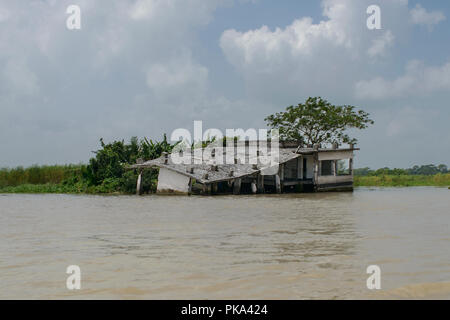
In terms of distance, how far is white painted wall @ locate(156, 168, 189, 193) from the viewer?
26125 mm

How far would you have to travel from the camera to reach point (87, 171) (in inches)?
1280

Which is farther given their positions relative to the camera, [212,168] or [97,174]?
[97,174]

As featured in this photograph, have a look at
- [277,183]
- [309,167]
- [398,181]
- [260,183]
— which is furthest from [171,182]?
[398,181]

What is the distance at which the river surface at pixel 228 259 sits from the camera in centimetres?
486

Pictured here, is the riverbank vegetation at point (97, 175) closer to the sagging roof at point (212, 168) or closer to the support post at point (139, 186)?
the support post at point (139, 186)

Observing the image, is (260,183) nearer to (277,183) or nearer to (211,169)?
(277,183)

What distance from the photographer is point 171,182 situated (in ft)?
87.6

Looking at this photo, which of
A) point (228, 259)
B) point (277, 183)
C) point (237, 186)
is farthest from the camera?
→ point (277, 183)

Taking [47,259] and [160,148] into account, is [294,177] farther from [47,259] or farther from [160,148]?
[47,259]

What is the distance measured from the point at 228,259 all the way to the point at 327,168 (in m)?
28.5

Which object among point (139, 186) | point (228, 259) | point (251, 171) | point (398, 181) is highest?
point (251, 171)

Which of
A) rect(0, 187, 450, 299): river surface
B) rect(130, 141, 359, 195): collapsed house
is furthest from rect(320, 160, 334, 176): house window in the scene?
rect(0, 187, 450, 299): river surface

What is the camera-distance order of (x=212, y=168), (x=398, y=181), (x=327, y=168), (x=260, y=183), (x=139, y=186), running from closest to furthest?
(x=212, y=168), (x=139, y=186), (x=260, y=183), (x=327, y=168), (x=398, y=181)

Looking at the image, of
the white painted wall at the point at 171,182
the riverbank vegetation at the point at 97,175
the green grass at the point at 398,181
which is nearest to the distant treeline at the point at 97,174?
the riverbank vegetation at the point at 97,175
